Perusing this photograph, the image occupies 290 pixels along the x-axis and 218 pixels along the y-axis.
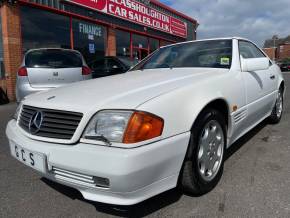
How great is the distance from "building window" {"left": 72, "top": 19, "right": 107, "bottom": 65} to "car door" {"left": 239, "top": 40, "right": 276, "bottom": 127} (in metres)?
8.50

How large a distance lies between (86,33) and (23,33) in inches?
120

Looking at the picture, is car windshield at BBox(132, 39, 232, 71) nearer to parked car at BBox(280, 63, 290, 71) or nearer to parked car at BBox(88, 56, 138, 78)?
parked car at BBox(88, 56, 138, 78)

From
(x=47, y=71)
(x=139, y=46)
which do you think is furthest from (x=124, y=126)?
(x=139, y=46)

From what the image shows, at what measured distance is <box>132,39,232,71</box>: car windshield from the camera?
3247 mm

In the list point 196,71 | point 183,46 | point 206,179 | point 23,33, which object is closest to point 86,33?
point 23,33

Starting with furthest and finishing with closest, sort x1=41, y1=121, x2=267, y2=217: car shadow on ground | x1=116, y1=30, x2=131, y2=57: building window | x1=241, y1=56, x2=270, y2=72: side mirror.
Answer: x1=116, y1=30, x2=131, y2=57: building window → x1=241, y1=56, x2=270, y2=72: side mirror → x1=41, y1=121, x2=267, y2=217: car shadow on ground

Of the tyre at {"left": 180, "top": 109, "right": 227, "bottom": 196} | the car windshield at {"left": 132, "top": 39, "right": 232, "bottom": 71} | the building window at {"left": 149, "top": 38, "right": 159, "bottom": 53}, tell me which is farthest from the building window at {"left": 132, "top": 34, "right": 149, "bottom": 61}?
the tyre at {"left": 180, "top": 109, "right": 227, "bottom": 196}

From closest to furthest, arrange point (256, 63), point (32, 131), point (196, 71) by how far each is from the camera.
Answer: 1. point (32, 131)
2. point (196, 71)
3. point (256, 63)

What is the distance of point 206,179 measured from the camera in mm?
2480

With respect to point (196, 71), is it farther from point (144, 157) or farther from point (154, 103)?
point (144, 157)

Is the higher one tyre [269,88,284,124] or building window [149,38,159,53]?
building window [149,38,159,53]

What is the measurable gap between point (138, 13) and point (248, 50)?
39.4 ft

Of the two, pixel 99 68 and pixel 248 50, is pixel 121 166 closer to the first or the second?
pixel 248 50

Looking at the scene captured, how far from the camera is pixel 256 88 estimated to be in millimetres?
3453
